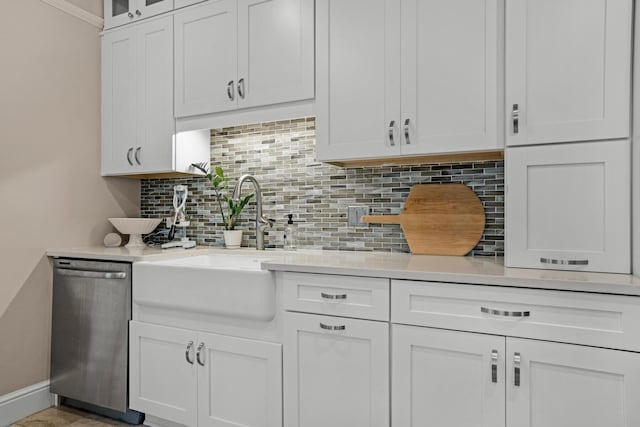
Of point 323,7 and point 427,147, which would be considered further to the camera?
point 323,7

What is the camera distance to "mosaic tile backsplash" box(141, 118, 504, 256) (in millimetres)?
2111

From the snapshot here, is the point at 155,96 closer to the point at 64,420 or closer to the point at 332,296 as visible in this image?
the point at 332,296

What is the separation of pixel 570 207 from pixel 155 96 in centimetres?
231

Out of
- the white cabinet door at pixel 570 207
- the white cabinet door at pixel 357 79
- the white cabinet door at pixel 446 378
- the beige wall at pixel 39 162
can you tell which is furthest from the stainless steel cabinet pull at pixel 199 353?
the white cabinet door at pixel 570 207

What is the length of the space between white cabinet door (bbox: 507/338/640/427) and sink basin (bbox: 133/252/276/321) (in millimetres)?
978

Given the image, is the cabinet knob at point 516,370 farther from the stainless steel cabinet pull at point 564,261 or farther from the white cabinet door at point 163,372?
the white cabinet door at point 163,372

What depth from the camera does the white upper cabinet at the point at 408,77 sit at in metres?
1.74

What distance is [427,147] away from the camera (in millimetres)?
1854

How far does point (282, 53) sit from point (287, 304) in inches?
49.7

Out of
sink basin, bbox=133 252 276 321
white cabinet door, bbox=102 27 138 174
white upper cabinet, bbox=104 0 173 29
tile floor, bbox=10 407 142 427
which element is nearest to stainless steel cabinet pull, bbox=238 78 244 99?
white upper cabinet, bbox=104 0 173 29

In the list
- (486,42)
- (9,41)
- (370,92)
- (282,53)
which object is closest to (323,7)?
(282,53)

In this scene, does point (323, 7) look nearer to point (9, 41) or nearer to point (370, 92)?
point (370, 92)

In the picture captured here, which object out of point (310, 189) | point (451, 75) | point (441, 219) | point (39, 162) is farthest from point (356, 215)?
point (39, 162)

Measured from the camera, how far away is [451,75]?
1791 millimetres
